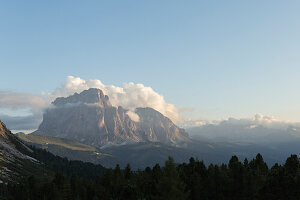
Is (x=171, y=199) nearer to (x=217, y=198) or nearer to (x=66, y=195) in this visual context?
(x=217, y=198)

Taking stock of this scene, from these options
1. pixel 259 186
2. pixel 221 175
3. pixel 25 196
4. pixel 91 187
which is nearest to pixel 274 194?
pixel 259 186

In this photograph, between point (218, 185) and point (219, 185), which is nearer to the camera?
point (219, 185)

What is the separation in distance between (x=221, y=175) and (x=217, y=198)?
692 cm

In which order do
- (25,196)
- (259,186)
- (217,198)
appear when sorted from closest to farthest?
1. (259,186)
2. (217,198)
3. (25,196)

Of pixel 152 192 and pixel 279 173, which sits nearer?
pixel 279 173

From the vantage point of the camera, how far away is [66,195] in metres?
96.4

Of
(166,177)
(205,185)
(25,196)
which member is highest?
(166,177)

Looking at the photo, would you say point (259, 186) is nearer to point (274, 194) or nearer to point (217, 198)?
point (274, 194)

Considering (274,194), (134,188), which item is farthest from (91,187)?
(274,194)

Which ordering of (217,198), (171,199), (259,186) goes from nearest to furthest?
(171,199) < (259,186) < (217,198)

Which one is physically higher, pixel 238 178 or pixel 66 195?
pixel 238 178

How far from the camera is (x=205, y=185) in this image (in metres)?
87.1

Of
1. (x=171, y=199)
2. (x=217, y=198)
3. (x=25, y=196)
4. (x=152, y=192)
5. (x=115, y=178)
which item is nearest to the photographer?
(x=171, y=199)

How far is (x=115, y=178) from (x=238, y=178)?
4315 cm
